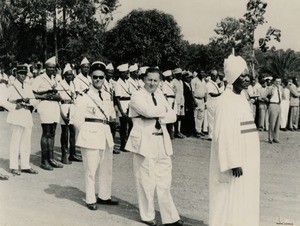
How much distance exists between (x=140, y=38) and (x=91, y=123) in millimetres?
18205

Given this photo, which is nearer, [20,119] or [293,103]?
[20,119]

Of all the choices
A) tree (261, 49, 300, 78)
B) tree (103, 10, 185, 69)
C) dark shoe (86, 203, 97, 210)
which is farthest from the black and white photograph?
tree (261, 49, 300, 78)

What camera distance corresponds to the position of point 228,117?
5.13m

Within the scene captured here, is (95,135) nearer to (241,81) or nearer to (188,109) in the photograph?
(241,81)

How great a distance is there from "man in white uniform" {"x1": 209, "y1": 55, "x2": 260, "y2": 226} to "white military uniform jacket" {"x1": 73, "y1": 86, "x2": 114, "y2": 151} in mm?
1910

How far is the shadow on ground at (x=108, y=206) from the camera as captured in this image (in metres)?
6.16

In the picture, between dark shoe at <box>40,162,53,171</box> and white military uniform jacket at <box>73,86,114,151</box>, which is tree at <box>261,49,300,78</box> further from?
white military uniform jacket at <box>73,86,114,151</box>

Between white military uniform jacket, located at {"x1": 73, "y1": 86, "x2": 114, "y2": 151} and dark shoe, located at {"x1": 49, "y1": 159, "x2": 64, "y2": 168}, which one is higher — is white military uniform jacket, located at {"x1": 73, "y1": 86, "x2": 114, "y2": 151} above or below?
above

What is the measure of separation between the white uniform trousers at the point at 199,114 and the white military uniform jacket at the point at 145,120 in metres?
8.15

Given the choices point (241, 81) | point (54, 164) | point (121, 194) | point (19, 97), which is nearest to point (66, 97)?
point (54, 164)

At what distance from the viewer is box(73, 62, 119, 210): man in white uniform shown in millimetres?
6531

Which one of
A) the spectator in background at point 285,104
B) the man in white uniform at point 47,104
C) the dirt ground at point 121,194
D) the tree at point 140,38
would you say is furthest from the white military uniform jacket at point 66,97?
the tree at point 140,38

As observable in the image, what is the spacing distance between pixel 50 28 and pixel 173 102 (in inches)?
459

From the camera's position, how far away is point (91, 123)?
6.72 metres
